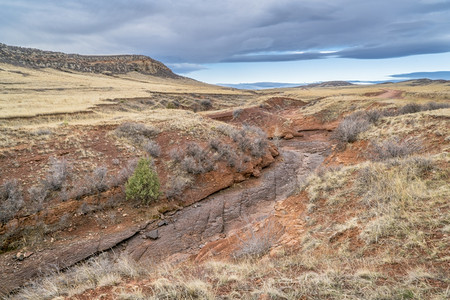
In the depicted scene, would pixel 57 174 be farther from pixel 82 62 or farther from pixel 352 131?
pixel 82 62

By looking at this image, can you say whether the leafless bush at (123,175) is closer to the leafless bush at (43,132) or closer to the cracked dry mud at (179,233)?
the cracked dry mud at (179,233)

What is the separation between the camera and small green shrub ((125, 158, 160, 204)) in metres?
10.1

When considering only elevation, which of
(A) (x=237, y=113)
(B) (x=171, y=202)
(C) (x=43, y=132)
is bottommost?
(B) (x=171, y=202)

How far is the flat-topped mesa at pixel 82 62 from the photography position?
55.6m

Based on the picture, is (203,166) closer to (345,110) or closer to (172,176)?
(172,176)

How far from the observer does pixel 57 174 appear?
993 cm

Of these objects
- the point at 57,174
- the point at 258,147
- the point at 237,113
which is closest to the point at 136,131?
the point at 57,174

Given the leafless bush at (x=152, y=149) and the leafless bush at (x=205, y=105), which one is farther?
the leafless bush at (x=205, y=105)

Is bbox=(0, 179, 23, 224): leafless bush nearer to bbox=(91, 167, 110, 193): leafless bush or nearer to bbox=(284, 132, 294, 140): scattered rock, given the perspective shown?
bbox=(91, 167, 110, 193): leafless bush

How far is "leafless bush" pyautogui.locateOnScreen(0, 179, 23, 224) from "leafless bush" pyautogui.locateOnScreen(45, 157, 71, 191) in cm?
96

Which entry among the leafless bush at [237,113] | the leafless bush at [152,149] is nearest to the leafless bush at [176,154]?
the leafless bush at [152,149]

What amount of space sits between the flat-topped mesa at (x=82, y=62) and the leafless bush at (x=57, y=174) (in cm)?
5732

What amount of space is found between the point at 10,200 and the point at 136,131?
7509 mm

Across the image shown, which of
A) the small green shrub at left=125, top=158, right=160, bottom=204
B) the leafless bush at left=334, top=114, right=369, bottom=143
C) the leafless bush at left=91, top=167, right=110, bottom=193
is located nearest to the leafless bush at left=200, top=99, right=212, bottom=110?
the leafless bush at left=334, top=114, right=369, bottom=143
